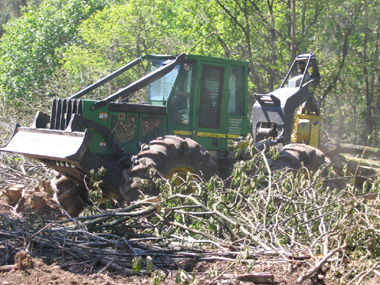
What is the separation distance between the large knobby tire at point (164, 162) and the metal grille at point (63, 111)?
1.25m

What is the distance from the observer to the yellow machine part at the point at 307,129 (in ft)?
36.9

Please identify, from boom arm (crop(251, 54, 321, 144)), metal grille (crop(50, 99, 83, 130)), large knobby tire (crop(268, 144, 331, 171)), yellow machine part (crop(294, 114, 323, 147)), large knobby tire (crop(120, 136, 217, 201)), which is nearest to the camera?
large knobby tire (crop(120, 136, 217, 201))

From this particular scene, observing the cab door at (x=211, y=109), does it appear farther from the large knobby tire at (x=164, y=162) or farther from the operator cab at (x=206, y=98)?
the large knobby tire at (x=164, y=162)

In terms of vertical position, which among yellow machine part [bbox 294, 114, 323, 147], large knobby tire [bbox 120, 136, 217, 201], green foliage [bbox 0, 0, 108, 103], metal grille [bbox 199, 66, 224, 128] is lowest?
large knobby tire [bbox 120, 136, 217, 201]

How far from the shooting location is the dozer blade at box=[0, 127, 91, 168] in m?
7.31

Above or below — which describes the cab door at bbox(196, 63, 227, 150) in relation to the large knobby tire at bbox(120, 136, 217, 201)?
above

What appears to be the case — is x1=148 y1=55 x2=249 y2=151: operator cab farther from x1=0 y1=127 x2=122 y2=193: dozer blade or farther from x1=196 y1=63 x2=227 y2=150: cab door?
x1=0 y1=127 x2=122 y2=193: dozer blade

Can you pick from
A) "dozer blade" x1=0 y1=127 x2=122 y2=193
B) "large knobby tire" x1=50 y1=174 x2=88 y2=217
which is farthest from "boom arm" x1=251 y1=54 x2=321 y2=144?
"large knobby tire" x1=50 y1=174 x2=88 y2=217

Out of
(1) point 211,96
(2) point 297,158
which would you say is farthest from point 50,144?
(2) point 297,158

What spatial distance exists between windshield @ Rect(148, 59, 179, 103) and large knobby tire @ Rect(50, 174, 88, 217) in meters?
2.10

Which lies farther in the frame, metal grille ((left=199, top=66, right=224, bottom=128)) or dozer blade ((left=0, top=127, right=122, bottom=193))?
metal grille ((left=199, top=66, right=224, bottom=128))

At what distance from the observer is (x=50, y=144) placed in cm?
770

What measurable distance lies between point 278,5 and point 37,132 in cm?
1241

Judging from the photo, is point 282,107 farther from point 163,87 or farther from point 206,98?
point 163,87
